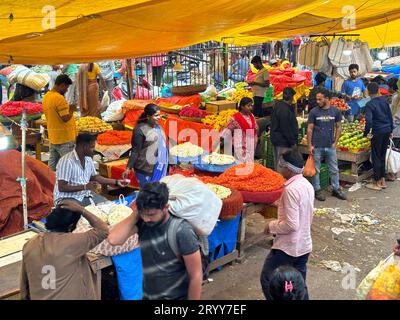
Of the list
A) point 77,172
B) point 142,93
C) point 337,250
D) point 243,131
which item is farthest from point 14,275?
point 142,93

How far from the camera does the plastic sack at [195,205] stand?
11.7 feet

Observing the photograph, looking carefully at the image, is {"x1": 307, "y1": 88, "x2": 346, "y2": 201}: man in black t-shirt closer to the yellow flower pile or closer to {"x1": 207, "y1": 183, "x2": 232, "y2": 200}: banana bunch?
the yellow flower pile

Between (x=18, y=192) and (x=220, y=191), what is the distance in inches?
104

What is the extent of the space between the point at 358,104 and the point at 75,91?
7.54 metres

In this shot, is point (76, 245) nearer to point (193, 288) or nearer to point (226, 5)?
point (193, 288)

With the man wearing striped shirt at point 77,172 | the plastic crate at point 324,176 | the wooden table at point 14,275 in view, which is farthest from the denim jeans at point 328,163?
the wooden table at point 14,275

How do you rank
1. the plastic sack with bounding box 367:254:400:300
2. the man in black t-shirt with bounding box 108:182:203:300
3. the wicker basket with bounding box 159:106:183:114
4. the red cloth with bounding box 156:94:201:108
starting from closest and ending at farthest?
the man in black t-shirt with bounding box 108:182:203:300 < the plastic sack with bounding box 367:254:400:300 < the wicker basket with bounding box 159:106:183:114 < the red cloth with bounding box 156:94:201:108

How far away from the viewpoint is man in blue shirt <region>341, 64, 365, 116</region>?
1142cm

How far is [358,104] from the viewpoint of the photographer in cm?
1160

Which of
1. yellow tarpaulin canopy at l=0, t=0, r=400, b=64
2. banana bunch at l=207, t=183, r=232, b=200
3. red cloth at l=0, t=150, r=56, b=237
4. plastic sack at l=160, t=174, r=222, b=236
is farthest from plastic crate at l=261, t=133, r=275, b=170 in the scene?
plastic sack at l=160, t=174, r=222, b=236

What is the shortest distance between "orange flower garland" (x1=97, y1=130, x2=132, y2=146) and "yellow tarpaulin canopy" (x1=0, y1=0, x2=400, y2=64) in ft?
5.33

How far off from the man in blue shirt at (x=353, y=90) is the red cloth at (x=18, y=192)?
766cm

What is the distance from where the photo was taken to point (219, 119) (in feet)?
32.7
